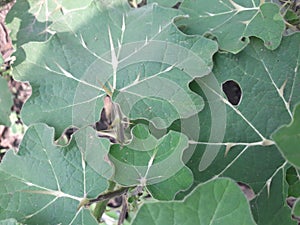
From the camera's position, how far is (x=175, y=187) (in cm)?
96

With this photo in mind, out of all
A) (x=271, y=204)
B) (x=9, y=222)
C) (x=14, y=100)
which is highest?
(x=9, y=222)

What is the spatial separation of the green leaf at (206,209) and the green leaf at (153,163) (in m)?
0.18

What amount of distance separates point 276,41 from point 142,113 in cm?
31

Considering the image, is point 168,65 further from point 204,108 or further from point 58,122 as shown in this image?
point 58,122

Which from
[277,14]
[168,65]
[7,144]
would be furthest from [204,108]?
[7,144]

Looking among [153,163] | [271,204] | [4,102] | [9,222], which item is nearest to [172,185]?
[153,163]

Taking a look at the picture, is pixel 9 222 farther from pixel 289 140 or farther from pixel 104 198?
pixel 289 140

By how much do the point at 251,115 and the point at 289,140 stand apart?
0.33 metres

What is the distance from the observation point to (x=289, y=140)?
0.68m

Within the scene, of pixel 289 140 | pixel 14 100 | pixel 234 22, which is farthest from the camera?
pixel 14 100

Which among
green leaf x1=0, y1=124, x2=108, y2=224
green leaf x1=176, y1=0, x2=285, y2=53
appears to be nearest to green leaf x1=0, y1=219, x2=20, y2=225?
green leaf x1=0, y1=124, x2=108, y2=224

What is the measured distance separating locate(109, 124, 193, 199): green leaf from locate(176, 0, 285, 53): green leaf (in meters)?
0.24

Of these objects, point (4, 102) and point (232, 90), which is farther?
point (232, 90)

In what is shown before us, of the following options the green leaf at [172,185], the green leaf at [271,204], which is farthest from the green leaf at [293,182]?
the green leaf at [172,185]
